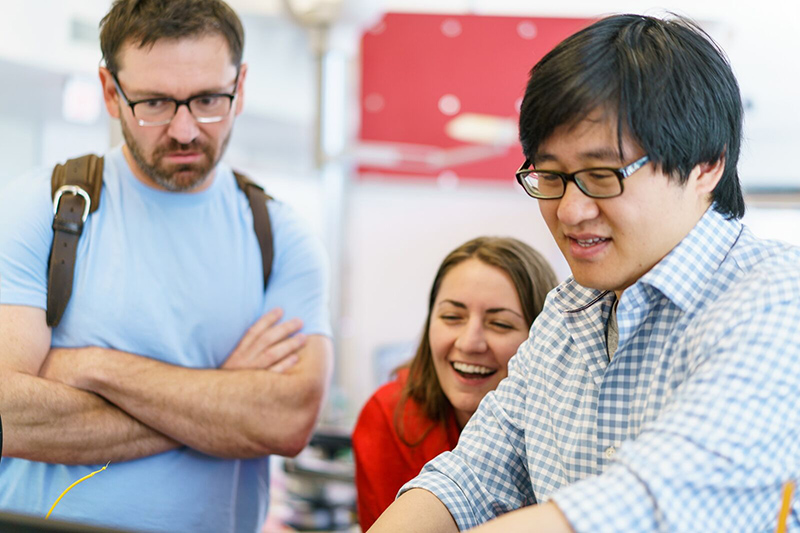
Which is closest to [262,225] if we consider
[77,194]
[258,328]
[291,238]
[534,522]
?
[291,238]

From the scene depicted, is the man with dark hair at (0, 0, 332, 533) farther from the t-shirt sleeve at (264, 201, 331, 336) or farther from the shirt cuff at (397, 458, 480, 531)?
the shirt cuff at (397, 458, 480, 531)

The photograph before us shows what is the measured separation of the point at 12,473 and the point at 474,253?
42.8 inches

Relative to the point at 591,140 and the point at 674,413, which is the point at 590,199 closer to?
the point at 591,140

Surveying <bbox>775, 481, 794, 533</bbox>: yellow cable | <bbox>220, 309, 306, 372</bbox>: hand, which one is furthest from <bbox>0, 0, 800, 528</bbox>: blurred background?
<bbox>775, 481, 794, 533</bbox>: yellow cable

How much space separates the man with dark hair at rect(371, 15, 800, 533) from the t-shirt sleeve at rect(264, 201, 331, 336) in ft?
2.23

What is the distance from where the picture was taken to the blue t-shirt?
5.20ft

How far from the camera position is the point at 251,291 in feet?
5.84

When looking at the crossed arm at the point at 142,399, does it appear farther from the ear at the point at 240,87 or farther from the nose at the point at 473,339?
the ear at the point at 240,87

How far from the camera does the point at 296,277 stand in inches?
71.7

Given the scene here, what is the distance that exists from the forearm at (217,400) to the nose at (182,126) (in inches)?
18.1

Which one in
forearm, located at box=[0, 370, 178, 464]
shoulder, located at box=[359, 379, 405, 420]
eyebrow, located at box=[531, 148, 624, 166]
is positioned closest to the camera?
eyebrow, located at box=[531, 148, 624, 166]

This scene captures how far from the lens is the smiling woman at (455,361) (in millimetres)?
1764

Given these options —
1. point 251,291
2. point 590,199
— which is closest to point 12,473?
point 251,291

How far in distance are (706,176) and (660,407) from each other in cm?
31
